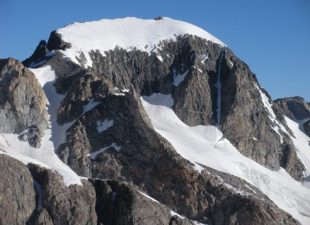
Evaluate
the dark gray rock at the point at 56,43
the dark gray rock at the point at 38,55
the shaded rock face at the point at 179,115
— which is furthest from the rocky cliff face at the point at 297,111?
the dark gray rock at the point at 56,43

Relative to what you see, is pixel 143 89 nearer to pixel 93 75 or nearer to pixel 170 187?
pixel 93 75

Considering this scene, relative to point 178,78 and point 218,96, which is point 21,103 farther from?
point 218,96

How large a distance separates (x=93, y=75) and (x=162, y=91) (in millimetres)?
25907

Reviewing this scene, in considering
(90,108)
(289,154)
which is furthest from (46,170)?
(289,154)

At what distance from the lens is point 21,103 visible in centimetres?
11738

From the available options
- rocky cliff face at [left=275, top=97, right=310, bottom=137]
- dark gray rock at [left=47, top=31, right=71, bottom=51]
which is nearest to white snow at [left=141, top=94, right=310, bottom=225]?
dark gray rock at [left=47, top=31, right=71, bottom=51]

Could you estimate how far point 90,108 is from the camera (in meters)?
122

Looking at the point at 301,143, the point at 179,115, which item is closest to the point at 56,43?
the point at 179,115

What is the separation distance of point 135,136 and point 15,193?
2620 centimetres

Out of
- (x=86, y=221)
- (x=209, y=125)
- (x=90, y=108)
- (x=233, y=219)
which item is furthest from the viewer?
(x=209, y=125)

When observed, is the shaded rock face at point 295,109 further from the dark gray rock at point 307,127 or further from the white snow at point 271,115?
the white snow at point 271,115

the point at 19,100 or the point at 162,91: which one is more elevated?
the point at 162,91

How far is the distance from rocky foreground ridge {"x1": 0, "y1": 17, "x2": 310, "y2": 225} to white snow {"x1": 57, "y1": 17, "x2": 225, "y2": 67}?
50.1 inches

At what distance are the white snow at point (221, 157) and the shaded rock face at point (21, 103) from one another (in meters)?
19.3
